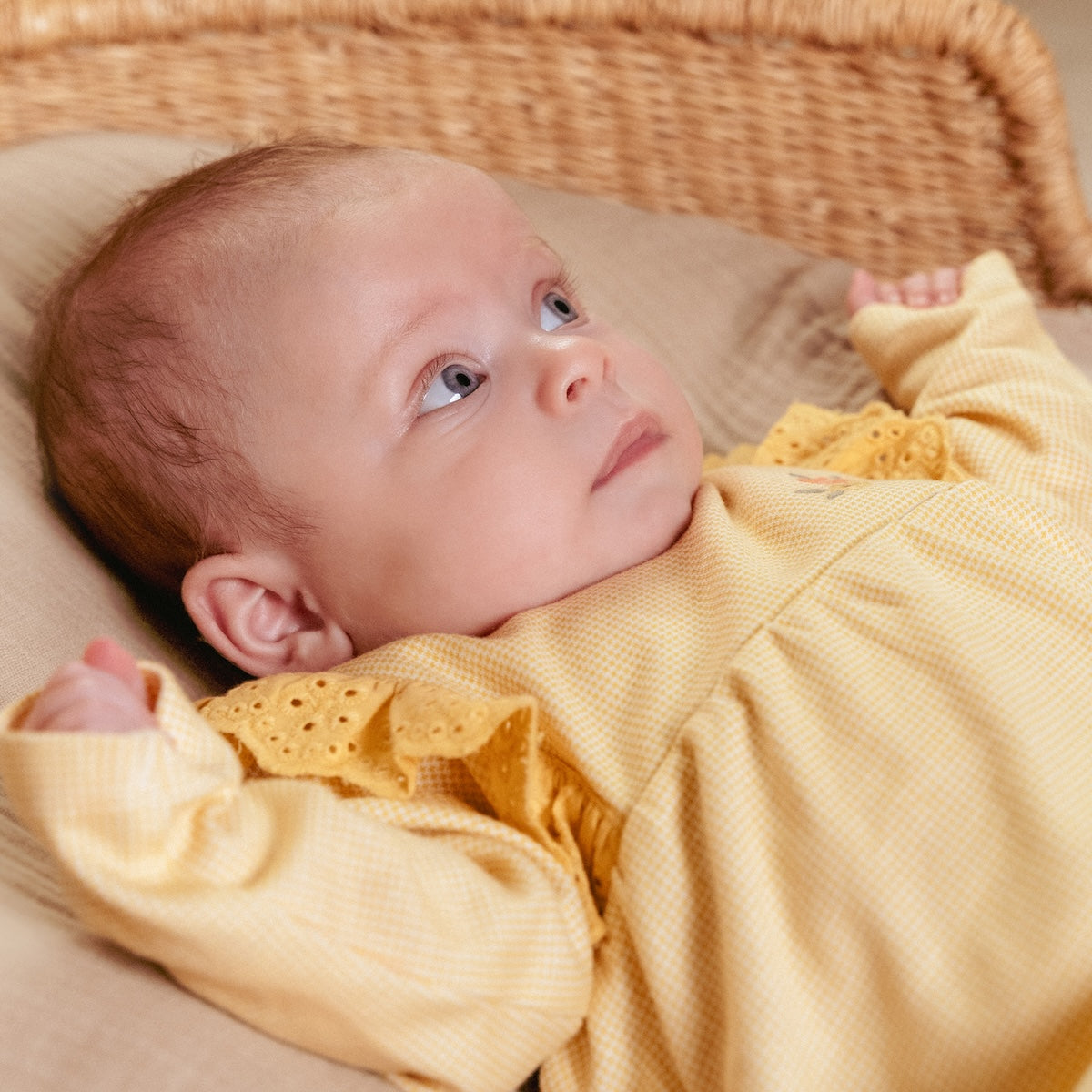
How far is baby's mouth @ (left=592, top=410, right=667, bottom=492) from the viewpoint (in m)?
1.02

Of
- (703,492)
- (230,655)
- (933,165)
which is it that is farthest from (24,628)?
(933,165)

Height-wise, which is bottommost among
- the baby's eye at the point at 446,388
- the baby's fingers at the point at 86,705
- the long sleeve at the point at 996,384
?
the long sleeve at the point at 996,384

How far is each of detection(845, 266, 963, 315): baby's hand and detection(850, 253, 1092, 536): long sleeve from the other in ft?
0.08

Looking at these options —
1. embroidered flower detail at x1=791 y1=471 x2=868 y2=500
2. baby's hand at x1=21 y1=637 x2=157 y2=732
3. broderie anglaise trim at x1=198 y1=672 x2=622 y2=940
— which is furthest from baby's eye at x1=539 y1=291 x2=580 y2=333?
baby's hand at x1=21 y1=637 x2=157 y2=732

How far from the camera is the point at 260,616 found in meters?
1.06

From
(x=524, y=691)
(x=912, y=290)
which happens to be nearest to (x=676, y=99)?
(x=912, y=290)

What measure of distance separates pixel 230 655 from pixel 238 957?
37 cm

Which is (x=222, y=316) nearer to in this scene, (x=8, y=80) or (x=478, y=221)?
(x=478, y=221)

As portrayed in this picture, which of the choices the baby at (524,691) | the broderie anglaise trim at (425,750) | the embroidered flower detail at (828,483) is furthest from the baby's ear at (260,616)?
the embroidered flower detail at (828,483)

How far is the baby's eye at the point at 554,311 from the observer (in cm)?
111

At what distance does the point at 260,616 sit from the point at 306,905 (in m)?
0.37

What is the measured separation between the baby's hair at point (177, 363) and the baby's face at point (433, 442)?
27mm

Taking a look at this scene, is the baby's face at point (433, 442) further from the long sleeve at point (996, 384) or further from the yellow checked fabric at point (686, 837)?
the long sleeve at point (996, 384)

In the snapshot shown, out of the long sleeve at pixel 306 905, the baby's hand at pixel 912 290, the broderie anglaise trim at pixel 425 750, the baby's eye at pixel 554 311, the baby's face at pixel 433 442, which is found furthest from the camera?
the baby's hand at pixel 912 290
